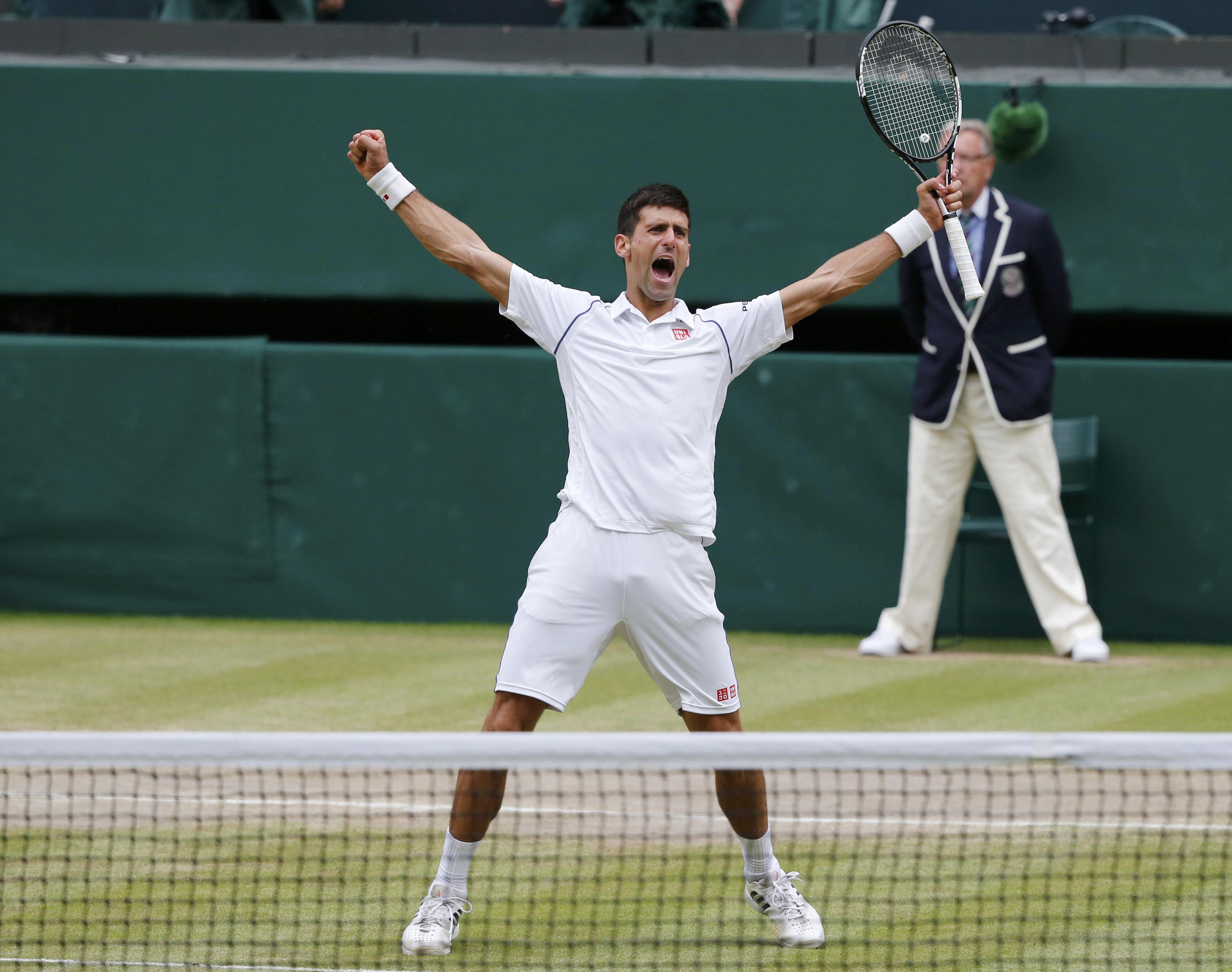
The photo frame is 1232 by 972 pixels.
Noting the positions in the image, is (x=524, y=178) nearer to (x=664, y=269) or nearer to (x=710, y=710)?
(x=664, y=269)

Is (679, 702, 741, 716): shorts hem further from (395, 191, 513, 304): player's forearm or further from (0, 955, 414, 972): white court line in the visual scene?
(395, 191, 513, 304): player's forearm

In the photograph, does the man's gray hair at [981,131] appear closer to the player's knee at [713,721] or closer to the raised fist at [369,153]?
the raised fist at [369,153]

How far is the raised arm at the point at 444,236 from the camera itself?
15.7 ft

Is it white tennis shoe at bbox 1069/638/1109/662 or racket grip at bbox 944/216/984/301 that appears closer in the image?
racket grip at bbox 944/216/984/301

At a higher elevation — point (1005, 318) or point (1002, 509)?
point (1005, 318)

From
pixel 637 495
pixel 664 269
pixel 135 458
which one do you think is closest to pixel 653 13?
pixel 135 458

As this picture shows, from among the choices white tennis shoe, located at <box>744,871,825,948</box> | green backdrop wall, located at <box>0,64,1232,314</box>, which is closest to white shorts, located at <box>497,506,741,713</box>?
white tennis shoe, located at <box>744,871,825,948</box>

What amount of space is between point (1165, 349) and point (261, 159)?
5.08 m

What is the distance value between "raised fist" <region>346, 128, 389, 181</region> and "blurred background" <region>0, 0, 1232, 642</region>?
4.88 m

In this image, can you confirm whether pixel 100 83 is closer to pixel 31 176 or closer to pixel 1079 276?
pixel 31 176

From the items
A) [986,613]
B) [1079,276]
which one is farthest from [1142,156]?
[986,613]

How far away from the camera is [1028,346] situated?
8656mm

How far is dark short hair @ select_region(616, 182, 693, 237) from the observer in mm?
4742

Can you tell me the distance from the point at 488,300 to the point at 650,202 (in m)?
5.45
